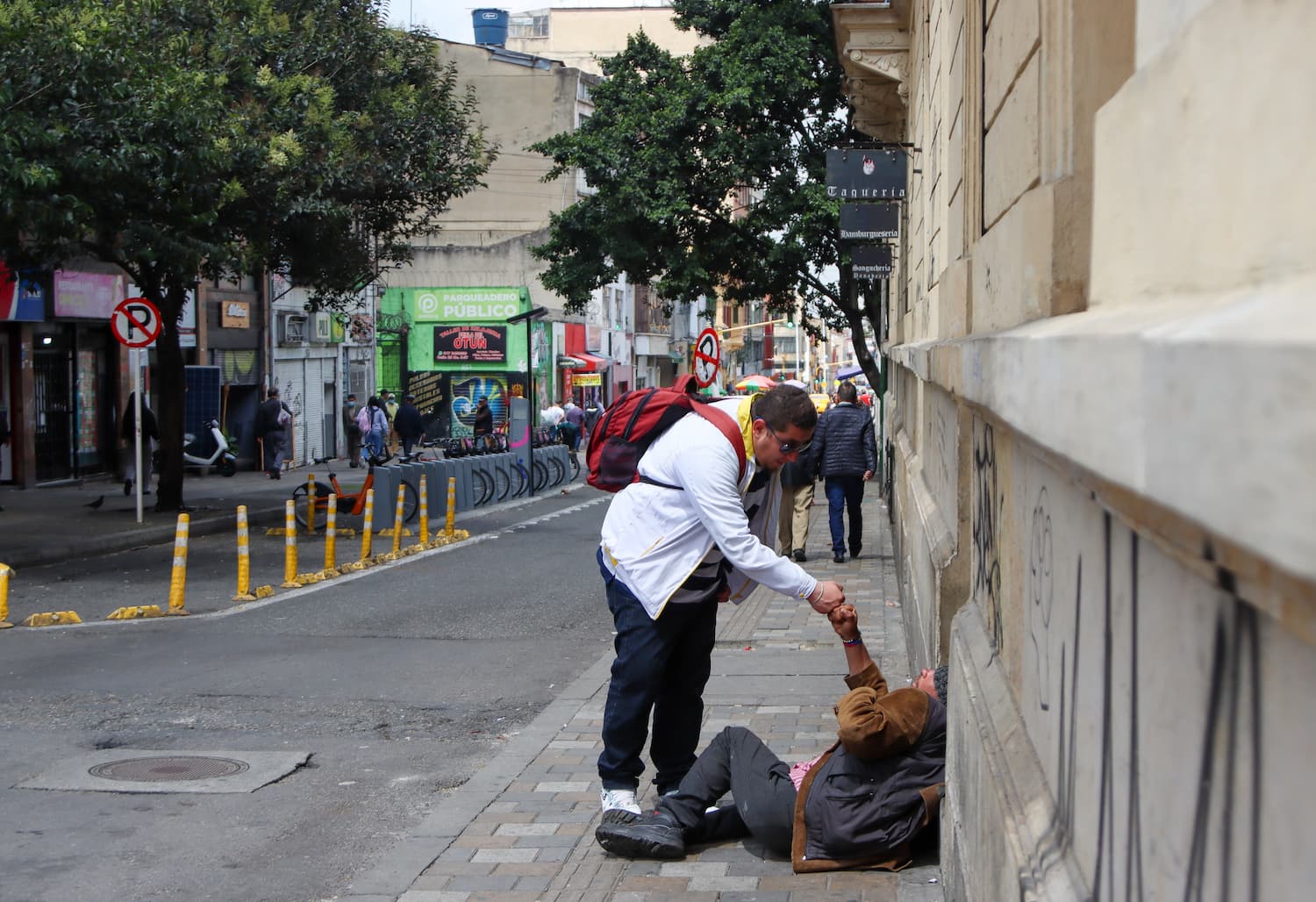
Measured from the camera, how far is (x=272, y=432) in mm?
31125

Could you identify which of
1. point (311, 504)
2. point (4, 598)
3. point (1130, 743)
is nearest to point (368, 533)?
point (311, 504)

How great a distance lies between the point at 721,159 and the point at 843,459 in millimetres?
12665

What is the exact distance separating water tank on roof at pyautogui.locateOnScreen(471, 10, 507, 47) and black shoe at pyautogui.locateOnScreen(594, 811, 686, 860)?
59.1 meters

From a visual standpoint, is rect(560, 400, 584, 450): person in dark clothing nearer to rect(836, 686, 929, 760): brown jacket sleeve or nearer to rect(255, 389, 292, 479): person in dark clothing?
rect(255, 389, 292, 479): person in dark clothing

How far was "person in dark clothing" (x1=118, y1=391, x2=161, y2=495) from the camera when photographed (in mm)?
25000

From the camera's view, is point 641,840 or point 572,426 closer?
point 641,840

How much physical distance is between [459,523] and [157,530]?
416 centimetres

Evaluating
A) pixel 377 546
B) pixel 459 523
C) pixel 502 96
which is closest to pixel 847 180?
pixel 377 546

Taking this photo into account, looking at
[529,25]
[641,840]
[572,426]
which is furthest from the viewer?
[529,25]

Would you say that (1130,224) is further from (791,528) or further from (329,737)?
(791,528)

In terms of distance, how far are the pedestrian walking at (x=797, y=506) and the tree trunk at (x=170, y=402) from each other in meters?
9.38

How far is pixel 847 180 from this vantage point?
48.6ft

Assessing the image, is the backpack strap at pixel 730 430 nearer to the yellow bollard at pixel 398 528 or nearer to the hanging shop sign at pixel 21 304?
the yellow bollard at pixel 398 528

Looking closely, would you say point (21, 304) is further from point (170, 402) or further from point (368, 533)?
point (368, 533)
